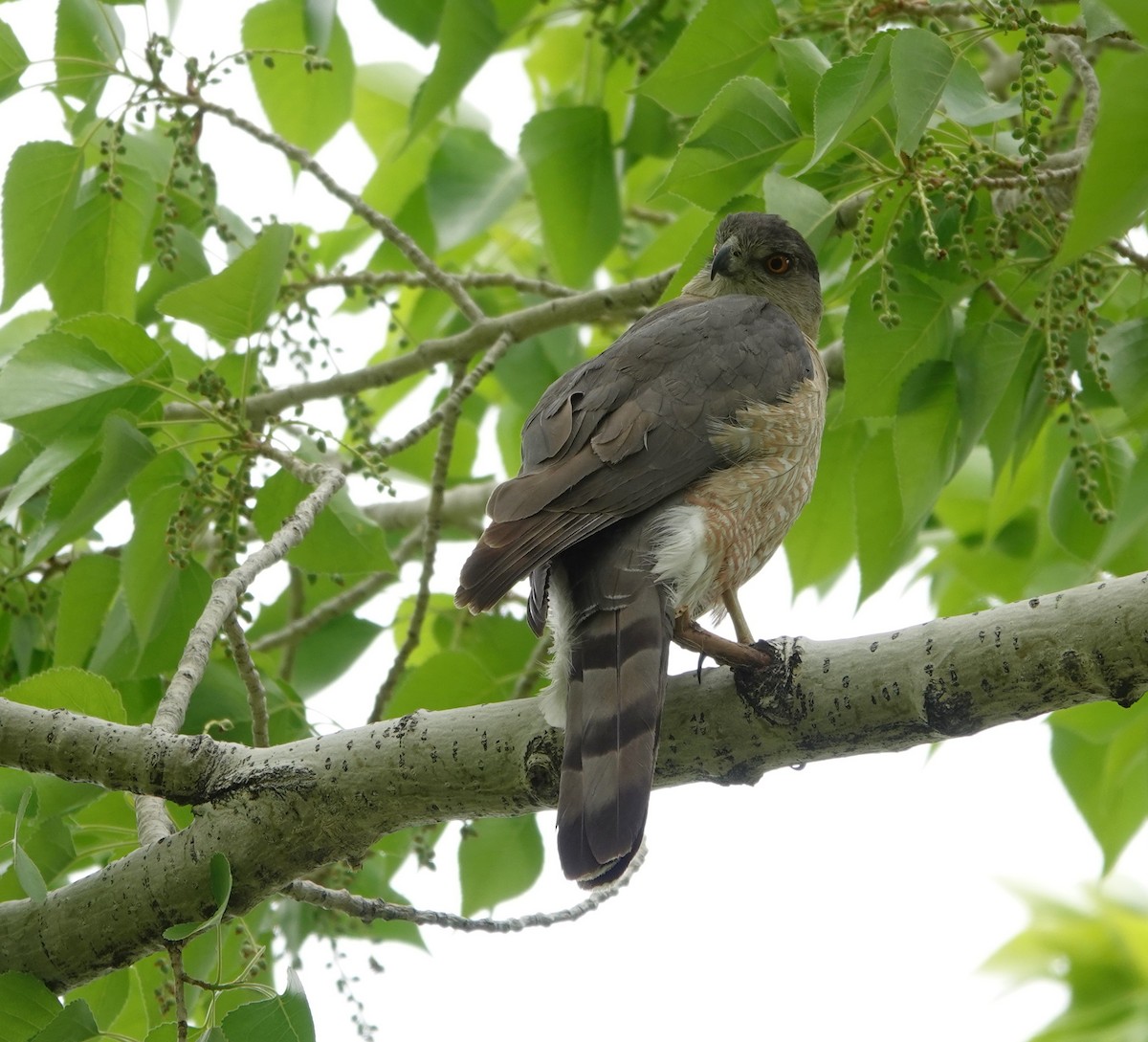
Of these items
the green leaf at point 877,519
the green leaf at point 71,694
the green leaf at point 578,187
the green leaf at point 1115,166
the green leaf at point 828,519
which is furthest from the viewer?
the green leaf at point 578,187

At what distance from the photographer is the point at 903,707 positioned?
213 centimetres

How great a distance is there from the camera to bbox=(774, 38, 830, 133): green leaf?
2.73 metres

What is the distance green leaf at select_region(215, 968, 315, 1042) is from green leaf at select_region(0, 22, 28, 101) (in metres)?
2.19

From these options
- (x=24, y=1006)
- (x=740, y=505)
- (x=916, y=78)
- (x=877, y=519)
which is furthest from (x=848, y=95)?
(x=24, y=1006)

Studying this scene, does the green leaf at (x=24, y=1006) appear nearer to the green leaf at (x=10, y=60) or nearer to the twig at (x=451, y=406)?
the twig at (x=451, y=406)

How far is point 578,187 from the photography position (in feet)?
13.1

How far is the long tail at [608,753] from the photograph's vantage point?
2260 millimetres

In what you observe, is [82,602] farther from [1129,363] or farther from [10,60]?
[1129,363]

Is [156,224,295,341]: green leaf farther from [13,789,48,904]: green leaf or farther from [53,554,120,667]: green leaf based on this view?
[13,789,48,904]: green leaf

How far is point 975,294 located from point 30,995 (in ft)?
7.94

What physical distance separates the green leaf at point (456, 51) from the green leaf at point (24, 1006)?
7.80 ft

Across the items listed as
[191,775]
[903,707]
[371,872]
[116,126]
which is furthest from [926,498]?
[116,126]

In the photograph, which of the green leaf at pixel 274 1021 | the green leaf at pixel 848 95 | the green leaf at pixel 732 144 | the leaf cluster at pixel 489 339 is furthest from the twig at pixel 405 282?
the green leaf at pixel 274 1021

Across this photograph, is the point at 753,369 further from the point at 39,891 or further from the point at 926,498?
the point at 39,891
